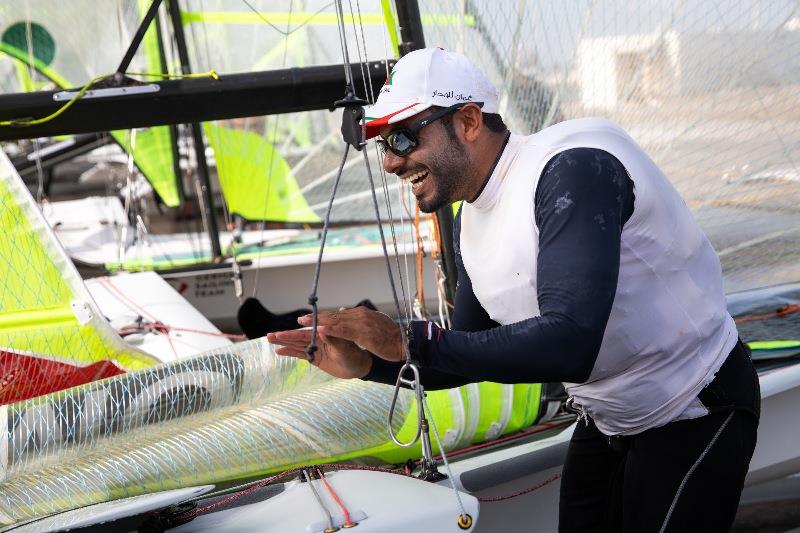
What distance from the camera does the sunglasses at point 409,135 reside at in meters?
1.38

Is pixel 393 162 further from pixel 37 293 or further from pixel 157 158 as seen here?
pixel 157 158

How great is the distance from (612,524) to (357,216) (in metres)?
4.46

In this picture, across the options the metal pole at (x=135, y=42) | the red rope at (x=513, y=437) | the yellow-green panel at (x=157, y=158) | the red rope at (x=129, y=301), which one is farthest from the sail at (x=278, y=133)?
the red rope at (x=513, y=437)

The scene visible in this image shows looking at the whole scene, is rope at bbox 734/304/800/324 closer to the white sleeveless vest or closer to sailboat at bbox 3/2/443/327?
the white sleeveless vest

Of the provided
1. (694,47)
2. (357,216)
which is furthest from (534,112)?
(357,216)

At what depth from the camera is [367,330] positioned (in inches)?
52.2

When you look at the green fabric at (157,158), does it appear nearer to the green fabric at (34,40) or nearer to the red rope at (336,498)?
the green fabric at (34,40)

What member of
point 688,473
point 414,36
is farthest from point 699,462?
point 414,36

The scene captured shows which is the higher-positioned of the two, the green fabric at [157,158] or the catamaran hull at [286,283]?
the green fabric at [157,158]

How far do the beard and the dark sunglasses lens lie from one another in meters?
0.03

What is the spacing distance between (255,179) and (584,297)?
188 inches

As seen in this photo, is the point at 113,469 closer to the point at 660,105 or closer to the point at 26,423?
the point at 26,423

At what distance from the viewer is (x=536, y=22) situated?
293cm

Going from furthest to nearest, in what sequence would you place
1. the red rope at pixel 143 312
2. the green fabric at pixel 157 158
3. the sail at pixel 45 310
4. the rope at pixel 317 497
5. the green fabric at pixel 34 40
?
the green fabric at pixel 157 158
the green fabric at pixel 34 40
the red rope at pixel 143 312
the sail at pixel 45 310
the rope at pixel 317 497
